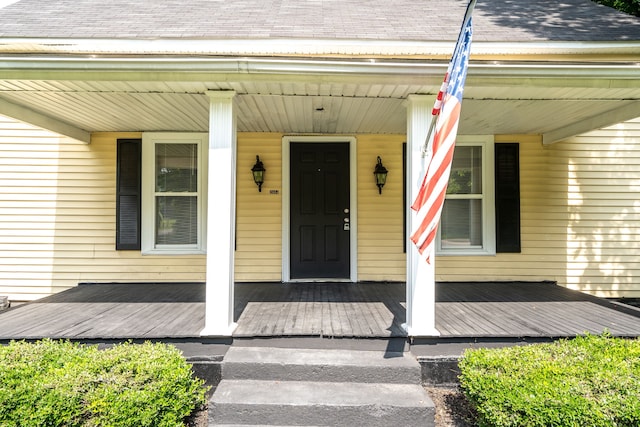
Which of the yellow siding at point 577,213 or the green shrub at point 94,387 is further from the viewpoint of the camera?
the yellow siding at point 577,213

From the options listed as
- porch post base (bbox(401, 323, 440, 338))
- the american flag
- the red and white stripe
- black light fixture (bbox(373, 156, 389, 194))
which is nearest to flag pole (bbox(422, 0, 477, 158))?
the american flag

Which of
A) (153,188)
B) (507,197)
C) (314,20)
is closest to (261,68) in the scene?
(314,20)

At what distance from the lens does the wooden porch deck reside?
2.87m

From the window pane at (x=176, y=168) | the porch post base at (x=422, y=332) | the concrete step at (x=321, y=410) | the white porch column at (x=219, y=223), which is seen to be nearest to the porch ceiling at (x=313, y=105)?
the window pane at (x=176, y=168)

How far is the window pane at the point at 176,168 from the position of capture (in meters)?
4.68

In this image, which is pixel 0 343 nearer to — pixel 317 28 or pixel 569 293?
pixel 317 28

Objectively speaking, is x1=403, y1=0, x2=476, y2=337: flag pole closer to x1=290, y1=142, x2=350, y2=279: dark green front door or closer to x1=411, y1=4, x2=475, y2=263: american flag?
x1=411, y1=4, x2=475, y2=263: american flag

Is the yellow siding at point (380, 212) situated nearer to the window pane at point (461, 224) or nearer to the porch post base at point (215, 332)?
the window pane at point (461, 224)

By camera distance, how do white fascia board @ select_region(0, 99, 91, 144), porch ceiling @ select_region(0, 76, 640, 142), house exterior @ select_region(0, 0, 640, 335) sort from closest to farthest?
porch ceiling @ select_region(0, 76, 640, 142), white fascia board @ select_region(0, 99, 91, 144), house exterior @ select_region(0, 0, 640, 335)

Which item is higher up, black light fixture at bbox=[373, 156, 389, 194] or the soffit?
the soffit

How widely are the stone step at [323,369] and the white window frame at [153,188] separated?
8.00 feet

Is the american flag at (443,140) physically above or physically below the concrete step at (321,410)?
above

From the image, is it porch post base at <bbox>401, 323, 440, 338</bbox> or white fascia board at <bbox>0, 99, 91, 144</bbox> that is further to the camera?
white fascia board at <bbox>0, 99, 91, 144</bbox>

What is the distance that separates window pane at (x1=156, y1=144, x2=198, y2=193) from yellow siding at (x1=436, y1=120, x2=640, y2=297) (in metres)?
3.72
